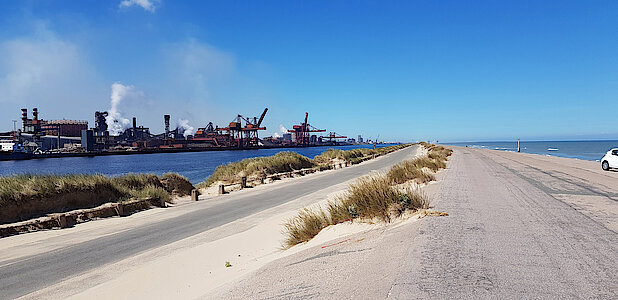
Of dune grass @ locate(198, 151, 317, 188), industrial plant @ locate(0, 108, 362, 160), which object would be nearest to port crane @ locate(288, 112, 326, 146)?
industrial plant @ locate(0, 108, 362, 160)

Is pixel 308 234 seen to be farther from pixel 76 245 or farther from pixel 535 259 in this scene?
pixel 76 245

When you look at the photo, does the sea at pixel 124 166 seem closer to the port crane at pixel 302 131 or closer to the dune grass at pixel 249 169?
the dune grass at pixel 249 169

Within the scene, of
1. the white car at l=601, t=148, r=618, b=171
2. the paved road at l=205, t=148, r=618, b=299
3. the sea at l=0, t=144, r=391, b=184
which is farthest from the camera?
the sea at l=0, t=144, r=391, b=184

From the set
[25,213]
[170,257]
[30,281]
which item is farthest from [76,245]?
[25,213]

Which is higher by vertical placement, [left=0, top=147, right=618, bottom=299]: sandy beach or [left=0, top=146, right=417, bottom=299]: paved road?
[left=0, top=147, right=618, bottom=299]: sandy beach

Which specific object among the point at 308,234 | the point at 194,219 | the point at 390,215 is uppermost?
the point at 390,215

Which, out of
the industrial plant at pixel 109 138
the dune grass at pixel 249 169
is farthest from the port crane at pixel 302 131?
the dune grass at pixel 249 169

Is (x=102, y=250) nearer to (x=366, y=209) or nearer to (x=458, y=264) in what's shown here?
(x=366, y=209)

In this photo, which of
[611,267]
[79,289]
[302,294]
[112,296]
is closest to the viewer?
[302,294]

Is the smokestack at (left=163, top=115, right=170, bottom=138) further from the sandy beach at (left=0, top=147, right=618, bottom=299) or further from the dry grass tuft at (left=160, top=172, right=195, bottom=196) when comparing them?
the sandy beach at (left=0, top=147, right=618, bottom=299)

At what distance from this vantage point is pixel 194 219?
11430 millimetres

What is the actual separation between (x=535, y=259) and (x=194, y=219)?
31.6 ft

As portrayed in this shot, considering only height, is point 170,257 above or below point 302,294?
below

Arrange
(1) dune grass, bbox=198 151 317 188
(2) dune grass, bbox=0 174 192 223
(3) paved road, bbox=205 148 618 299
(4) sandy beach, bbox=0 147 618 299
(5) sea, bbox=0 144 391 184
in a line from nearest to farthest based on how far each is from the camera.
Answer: (3) paved road, bbox=205 148 618 299 → (4) sandy beach, bbox=0 147 618 299 → (2) dune grass, bbox=0 174 192 223 → (1) dune grass, bbox=198 151 317 188 → (5) sea, bbox=0 144 391 184
